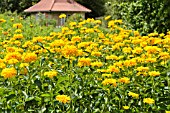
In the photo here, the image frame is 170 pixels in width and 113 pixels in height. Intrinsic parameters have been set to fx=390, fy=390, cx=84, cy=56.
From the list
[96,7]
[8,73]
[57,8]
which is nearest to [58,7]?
[57,8]

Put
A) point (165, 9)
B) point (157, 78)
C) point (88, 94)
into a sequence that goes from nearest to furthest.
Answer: point (88, 94)
point (157, 78)
point (165, 9)

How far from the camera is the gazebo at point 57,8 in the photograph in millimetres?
30062

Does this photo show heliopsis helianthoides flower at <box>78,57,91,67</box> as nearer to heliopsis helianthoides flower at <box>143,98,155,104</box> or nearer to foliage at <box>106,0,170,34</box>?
heliopsis helianthoides flower at <box>143,98,155,104</box>

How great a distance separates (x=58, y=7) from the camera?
30.4 meters

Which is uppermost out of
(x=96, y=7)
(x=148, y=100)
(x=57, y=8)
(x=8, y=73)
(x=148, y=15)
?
(x=8, y=73)

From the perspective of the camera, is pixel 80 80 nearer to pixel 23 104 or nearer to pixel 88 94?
pixel 88 94

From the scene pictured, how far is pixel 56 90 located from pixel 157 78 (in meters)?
0.84

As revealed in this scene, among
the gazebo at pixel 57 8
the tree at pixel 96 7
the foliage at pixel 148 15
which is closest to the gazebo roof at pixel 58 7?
the gazebo at pixel 57 8

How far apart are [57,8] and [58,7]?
21 cm

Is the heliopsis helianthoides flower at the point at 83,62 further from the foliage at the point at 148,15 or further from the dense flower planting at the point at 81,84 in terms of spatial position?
the foliage at the point at 148,15

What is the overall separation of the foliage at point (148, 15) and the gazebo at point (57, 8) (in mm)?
20313

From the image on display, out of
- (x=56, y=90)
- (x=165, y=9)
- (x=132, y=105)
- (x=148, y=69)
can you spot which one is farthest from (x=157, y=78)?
(x=165, y=9)

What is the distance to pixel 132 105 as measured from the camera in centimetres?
304

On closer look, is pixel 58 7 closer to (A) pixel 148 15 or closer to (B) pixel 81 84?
(A) pixel 148 15
